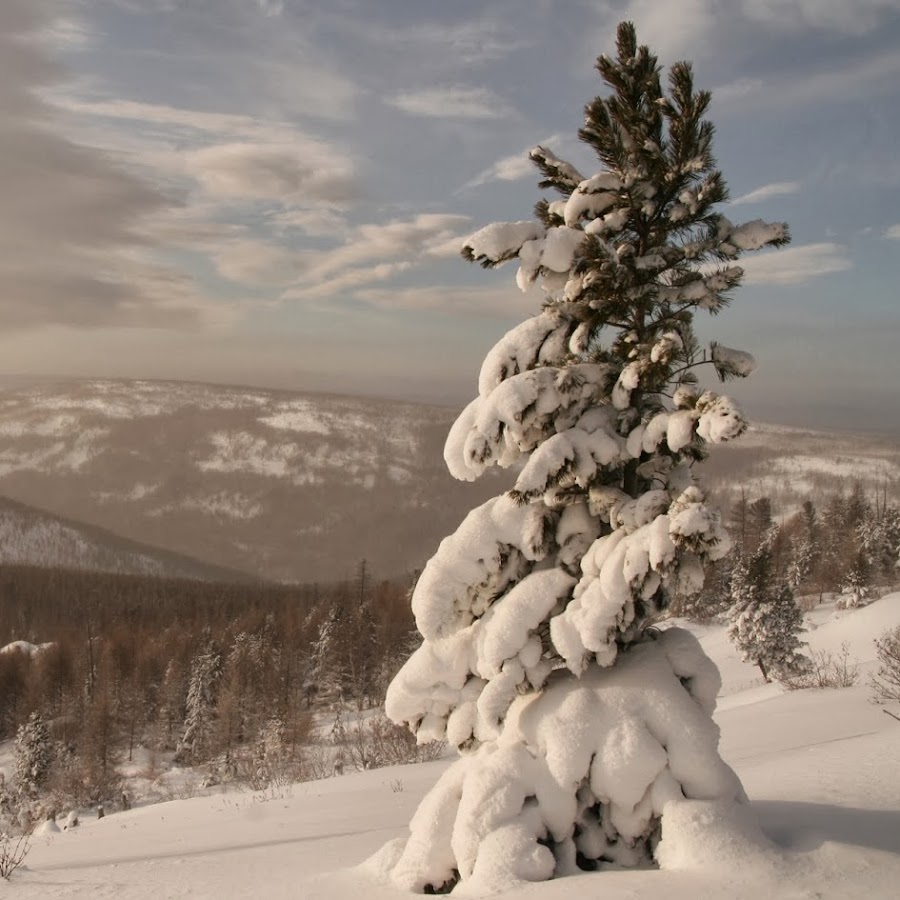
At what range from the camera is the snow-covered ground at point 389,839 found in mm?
5574

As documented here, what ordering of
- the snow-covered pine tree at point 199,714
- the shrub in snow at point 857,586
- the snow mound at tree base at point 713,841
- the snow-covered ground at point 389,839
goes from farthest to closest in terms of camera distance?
the shrub in snow at point 857,586 < the snow-covered pine tree at point 199,714 < the snow mound at tree base at point 713,841 < the snow-covered ground at point 389,839

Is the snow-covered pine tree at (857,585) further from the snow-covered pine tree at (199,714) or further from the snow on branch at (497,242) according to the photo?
the snow on branch at (497,242)

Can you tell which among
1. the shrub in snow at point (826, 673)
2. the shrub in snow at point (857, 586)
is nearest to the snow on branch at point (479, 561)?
the shrub in snow at point (826, 673)

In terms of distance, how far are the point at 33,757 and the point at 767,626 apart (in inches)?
1819

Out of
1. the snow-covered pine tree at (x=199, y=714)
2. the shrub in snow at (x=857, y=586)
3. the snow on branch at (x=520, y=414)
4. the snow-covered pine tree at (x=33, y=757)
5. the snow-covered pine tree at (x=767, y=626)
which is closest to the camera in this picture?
the snow on branch at (x=520, y=414)

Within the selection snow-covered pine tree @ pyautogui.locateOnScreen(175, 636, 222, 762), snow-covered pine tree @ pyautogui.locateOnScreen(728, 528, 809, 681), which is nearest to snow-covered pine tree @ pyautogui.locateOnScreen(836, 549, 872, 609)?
snow-covered pine tree @ pyautogui.locateOnScreen(728, 528, 809, 681)

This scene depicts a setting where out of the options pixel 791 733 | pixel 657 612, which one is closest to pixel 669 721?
pixel 657 612

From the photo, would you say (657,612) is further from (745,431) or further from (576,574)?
(745,431)

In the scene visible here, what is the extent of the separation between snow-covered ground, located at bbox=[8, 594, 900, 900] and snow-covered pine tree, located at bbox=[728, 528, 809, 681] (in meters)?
24.4

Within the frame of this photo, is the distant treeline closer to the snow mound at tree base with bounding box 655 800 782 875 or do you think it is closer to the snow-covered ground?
the snow-covered ground

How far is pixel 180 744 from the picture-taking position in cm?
6250

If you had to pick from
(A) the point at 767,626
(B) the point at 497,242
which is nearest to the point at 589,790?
(B) the point at 497,242

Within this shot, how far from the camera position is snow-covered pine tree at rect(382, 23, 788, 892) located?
6.29m

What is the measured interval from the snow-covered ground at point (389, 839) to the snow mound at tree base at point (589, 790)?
0.33 m
